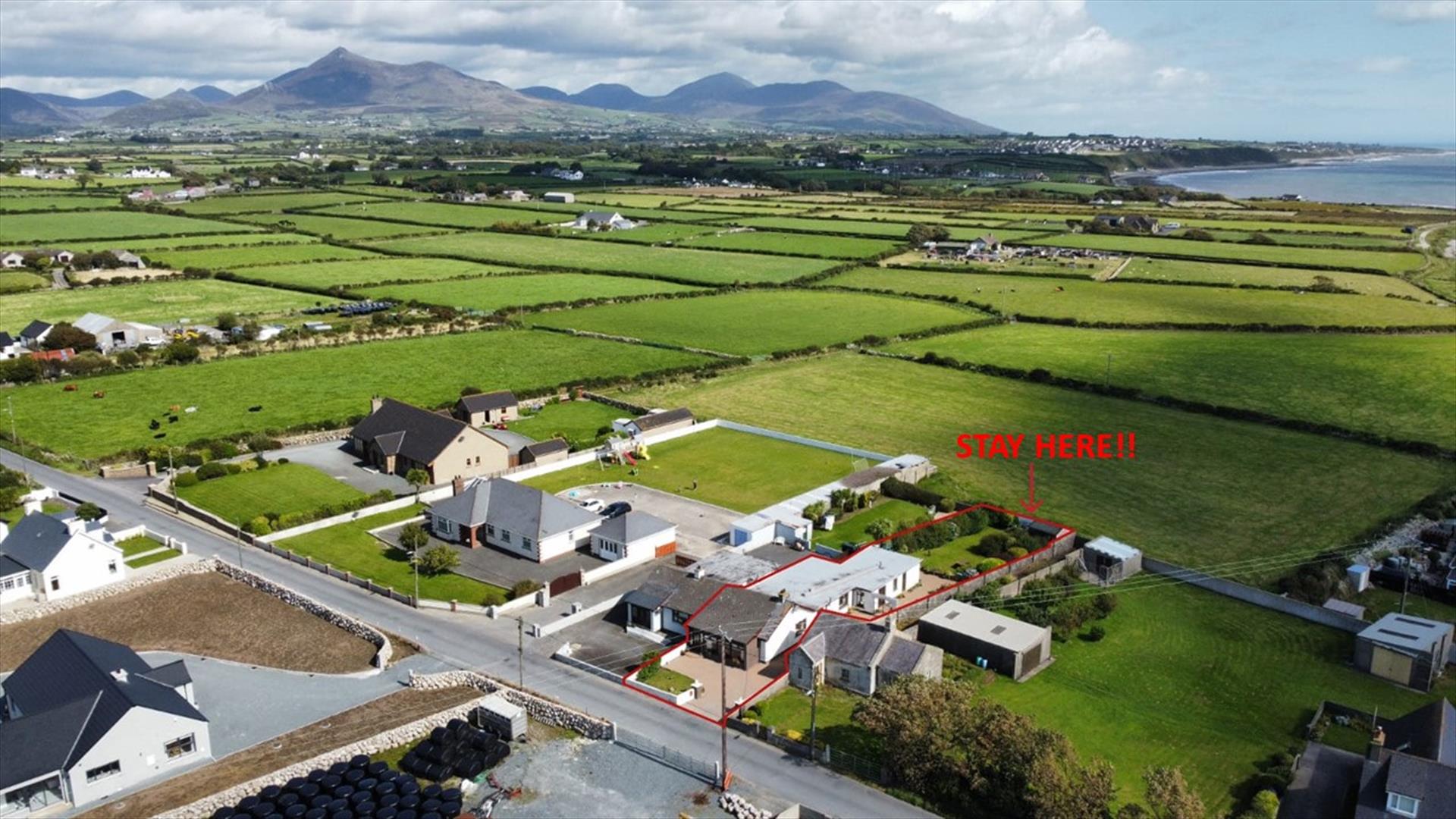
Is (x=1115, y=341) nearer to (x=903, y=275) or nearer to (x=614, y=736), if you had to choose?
(x=903, y=275)

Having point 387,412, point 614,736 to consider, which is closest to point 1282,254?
point 387,412

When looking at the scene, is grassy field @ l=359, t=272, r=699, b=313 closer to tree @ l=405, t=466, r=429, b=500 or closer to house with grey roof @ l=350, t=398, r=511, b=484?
house with grey roof @ l=350, t=398, r=511, b=484

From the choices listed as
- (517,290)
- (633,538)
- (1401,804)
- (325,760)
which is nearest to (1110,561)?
(1401,804)

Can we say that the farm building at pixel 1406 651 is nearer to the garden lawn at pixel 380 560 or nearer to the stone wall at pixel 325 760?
the stone wall at pixel 325 760

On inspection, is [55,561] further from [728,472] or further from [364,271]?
[364,271]

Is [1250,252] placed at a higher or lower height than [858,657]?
higher

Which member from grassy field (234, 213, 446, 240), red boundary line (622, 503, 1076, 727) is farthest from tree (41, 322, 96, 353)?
red boundary line (622, 503, 1076, 727)

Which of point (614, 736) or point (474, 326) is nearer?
point (614, 736)
